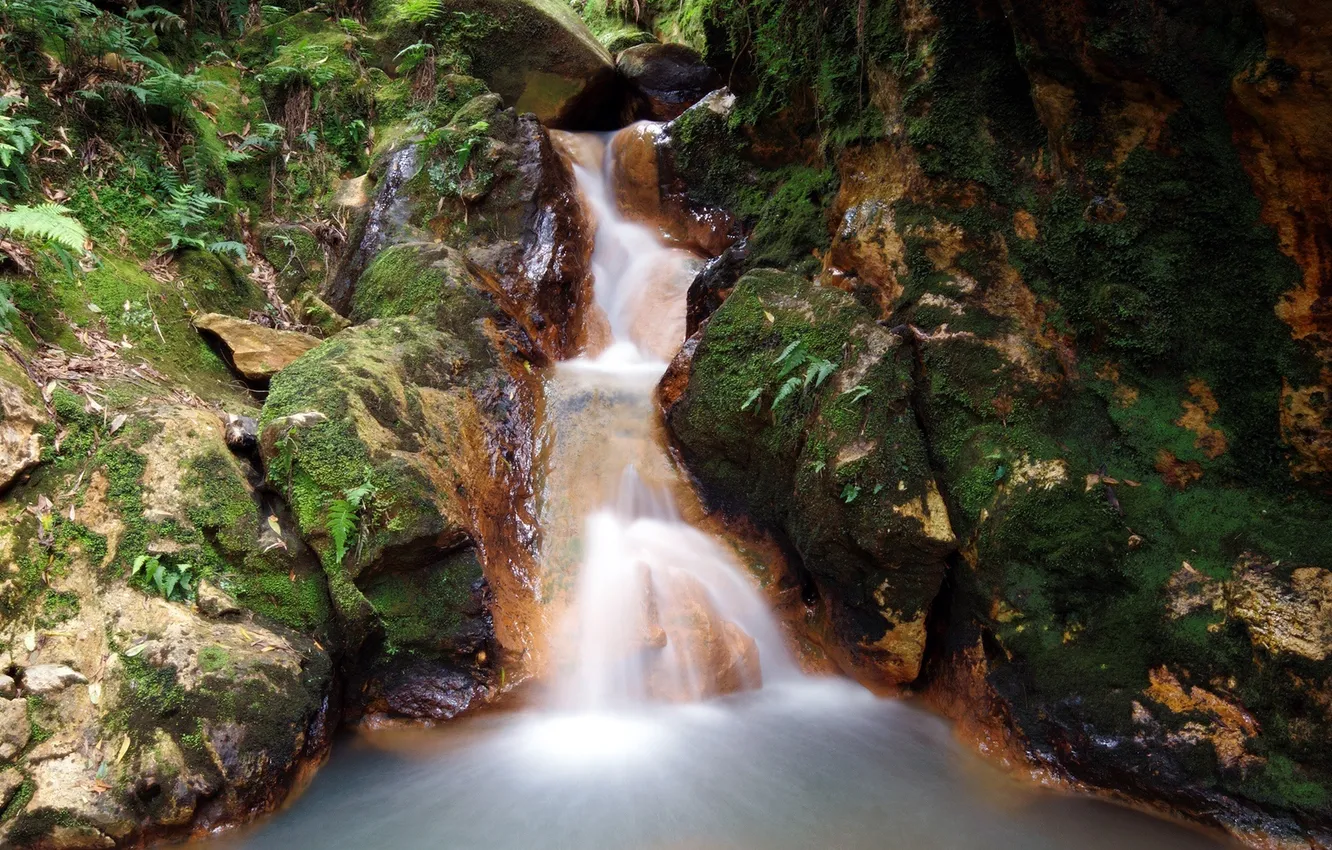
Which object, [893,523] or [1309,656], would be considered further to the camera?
[893,523]

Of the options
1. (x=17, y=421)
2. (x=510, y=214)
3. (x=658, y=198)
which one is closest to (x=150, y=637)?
(x=17, y=421)

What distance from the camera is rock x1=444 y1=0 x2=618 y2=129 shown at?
10.4 metres

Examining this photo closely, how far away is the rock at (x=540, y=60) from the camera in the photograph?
1044 cm

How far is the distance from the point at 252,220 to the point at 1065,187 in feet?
24.7

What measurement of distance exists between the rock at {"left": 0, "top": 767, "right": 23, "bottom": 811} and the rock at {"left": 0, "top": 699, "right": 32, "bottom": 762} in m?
0.06

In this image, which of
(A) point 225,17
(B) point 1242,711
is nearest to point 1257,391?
(B) point 1242,711

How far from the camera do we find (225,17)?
8.73 meters

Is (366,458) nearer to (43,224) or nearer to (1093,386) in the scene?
(43,224)

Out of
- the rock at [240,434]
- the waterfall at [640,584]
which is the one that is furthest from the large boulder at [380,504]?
the waterfall at [640,584]

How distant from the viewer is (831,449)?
5184 mm

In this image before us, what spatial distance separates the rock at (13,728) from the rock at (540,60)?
9.50 metres

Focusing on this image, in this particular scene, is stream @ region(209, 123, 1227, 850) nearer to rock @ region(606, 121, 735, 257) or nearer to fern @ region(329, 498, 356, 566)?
fern @ region(329, 498, 356, 566)

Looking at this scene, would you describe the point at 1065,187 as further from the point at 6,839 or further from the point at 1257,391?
the point at 6,839

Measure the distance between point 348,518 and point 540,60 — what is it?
8672 millimetres
